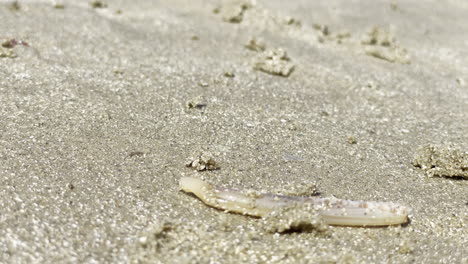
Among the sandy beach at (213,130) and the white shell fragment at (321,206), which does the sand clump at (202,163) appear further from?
the white shell fragment at (321,206)

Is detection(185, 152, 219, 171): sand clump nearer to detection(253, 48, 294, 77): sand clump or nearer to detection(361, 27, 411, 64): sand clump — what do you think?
detection(253, 48, 294, 77): sand clump

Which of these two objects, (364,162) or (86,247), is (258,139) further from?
(86,247)

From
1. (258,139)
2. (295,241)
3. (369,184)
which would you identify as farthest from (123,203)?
(369,184)

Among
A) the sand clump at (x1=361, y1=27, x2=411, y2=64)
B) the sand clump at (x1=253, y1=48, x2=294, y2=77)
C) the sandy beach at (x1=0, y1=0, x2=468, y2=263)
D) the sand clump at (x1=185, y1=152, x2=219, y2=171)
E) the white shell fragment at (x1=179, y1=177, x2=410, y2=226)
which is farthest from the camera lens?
the sand clump at (x1=361, y1=27, x2=411, y2=64)

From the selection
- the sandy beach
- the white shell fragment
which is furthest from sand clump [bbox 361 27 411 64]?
the white shell fragment

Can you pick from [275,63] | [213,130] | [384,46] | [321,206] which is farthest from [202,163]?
[384,46]

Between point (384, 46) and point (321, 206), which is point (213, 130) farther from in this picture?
point (384, 46)
